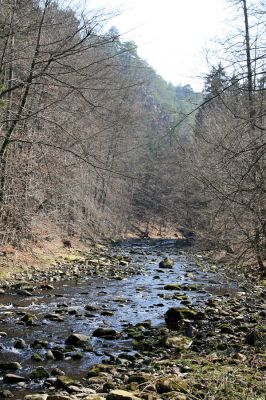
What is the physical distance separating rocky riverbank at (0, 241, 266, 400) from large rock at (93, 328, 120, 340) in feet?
0.06

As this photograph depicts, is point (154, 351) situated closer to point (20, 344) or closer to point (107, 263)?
point (20, 344)

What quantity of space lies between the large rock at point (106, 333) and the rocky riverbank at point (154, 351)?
18 millimetres

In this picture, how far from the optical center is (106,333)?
26.4 feet

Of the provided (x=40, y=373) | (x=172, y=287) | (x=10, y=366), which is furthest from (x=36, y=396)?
(x=172, y=287)

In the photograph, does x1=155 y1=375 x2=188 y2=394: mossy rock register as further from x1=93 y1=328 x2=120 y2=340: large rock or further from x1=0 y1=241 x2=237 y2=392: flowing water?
x1=93 y1=328 x2=120 y2=340: large rock

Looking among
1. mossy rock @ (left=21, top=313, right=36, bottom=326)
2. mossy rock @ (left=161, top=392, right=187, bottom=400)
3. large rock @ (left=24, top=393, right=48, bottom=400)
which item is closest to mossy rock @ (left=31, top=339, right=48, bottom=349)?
mossy rock @ (left=21, top=313, right=36, bottom=326)

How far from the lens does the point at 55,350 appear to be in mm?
6910

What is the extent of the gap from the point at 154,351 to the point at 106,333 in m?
1.26

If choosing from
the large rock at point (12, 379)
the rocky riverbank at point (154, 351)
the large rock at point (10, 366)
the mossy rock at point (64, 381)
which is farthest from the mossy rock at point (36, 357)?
the mossy rock at point (64, 381)

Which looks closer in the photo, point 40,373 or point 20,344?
point 40,373

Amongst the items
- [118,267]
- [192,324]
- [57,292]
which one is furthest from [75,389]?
[118,267]

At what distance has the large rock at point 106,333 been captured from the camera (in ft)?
26.0

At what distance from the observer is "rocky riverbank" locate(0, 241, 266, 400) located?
4.60m

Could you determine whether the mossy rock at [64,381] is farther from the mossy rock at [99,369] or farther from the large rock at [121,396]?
the large rock at [121,396]
